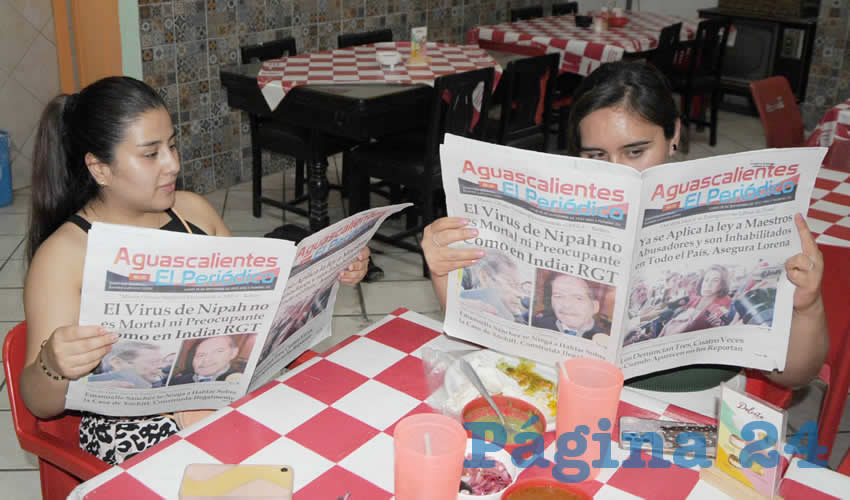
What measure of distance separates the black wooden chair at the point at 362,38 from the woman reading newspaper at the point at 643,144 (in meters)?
3.05

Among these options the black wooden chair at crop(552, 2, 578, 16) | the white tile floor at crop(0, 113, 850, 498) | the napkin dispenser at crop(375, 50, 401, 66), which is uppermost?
the black wooden chair at crop(552, 2, 578, 16)

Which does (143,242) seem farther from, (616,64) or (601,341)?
(616,64)

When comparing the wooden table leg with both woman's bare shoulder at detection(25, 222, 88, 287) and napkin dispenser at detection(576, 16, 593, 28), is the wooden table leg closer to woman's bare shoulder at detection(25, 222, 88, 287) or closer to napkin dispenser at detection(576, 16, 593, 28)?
woman's bare shoulder at detection(25, 222, 88, 287)

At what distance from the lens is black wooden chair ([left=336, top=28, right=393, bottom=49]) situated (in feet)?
14.5

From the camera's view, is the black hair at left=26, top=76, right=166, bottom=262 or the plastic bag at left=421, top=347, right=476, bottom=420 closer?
the plastic bag at left=421, top=347, right=476, bottom=420

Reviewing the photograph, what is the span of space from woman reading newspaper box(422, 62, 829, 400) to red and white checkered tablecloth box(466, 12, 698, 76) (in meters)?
3.11

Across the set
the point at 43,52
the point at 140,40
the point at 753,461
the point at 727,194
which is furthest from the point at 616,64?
the point at 43,52

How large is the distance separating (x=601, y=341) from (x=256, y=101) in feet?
8.67

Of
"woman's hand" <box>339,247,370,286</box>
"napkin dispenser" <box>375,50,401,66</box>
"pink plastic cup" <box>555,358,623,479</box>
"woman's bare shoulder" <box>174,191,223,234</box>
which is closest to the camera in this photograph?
"pink plastic cup" <box>555,358,623,479</box>

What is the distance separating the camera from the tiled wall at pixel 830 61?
19.0ft

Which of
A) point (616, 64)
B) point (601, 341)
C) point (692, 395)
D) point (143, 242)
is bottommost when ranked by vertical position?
point (692, 395)

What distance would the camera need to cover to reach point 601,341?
1201mm

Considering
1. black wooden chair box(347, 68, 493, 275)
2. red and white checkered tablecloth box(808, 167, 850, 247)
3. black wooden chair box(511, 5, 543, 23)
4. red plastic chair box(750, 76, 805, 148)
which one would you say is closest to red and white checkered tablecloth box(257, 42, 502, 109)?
black wooden chair box(347, 68, 493, 275)

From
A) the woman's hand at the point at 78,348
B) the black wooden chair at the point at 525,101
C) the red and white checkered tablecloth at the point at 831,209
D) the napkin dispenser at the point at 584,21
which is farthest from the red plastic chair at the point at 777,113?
the woman's hand at the point at 78,348
